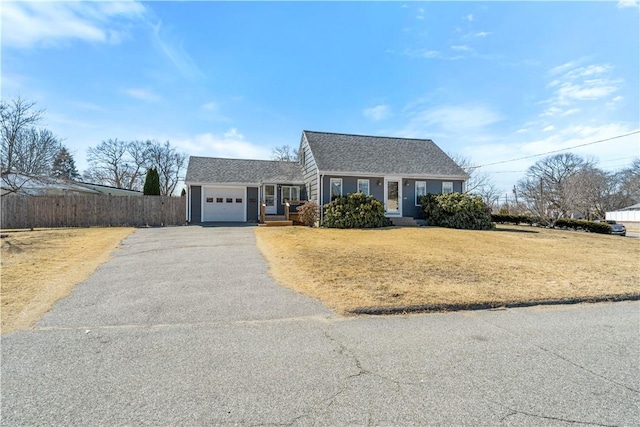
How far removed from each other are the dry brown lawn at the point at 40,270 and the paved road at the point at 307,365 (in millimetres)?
356

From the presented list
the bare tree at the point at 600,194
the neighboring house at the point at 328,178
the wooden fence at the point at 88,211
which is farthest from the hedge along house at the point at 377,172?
the bare tree at the point at 600,194

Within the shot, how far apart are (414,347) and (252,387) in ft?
6.23

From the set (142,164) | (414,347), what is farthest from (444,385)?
(142,164)

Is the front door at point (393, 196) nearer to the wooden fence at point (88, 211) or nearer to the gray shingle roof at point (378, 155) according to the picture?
the gray shingle roof at point (378, 155)

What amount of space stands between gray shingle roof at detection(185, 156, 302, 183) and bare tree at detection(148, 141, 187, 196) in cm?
2440

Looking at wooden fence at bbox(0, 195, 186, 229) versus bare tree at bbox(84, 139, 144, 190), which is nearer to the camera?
wooden fence at bbox(0, 195, 186, 229)

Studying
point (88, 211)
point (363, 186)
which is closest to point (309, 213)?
point (363, 186)

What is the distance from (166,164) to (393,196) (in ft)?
118

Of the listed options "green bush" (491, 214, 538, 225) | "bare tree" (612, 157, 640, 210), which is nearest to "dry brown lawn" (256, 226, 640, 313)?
"green bush" (491, 214, 538, 225)

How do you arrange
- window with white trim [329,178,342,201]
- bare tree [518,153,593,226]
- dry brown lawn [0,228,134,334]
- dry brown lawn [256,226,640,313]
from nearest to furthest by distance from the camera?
dry brown lawn [0,228,134,334]
dry brown lawn [256,226,640,313]
window with white trim [329,178,342,201]
bare tree [518,153,593,226]

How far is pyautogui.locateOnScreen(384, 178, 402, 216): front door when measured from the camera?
64.4 feet

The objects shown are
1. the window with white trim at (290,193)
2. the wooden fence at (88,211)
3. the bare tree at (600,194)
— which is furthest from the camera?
the bare tree at (600,194)

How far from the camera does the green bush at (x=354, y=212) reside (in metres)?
17.3

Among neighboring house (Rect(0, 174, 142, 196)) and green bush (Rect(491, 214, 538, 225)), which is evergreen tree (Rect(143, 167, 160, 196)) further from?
green bush (Rect(491, 214, 538, 225))
